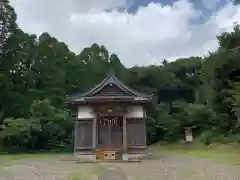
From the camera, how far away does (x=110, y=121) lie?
72.1 feet

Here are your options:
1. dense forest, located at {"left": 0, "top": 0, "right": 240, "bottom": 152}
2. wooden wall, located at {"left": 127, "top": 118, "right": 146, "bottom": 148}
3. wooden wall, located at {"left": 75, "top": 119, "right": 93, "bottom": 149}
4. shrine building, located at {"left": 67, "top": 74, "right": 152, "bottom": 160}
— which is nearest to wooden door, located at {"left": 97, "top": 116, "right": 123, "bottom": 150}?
shrine building, located at {"left": 67, "top": 74, "right": 152, "bottom": 160}

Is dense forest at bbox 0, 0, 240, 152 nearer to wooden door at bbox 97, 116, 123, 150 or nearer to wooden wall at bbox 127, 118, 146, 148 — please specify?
wooden wall at bbox 127, 118, 146, 148

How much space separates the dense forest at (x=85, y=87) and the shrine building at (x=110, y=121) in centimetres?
707

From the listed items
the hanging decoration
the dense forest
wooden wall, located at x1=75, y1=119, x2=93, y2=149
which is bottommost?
wooden wall, located at x1=75, y1=119, x2=93, y2=149

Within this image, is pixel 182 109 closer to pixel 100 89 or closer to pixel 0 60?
pixel 100 89

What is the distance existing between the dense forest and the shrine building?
707cm

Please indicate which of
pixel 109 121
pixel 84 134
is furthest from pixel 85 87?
pixel 84 134

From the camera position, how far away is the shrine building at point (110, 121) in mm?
20344

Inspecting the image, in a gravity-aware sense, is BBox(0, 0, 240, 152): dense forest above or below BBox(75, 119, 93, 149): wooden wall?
above

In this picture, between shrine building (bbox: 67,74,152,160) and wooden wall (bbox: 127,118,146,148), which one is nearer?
shrine building (bbox: 67,74,152,160)

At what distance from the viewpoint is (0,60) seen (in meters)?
36.1

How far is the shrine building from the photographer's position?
66.7 ft

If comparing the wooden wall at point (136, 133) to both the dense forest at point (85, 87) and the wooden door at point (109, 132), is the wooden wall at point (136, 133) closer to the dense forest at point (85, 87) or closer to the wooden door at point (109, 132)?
the wooden door at point (109, 132)

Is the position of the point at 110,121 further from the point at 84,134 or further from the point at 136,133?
the point at 136,133
